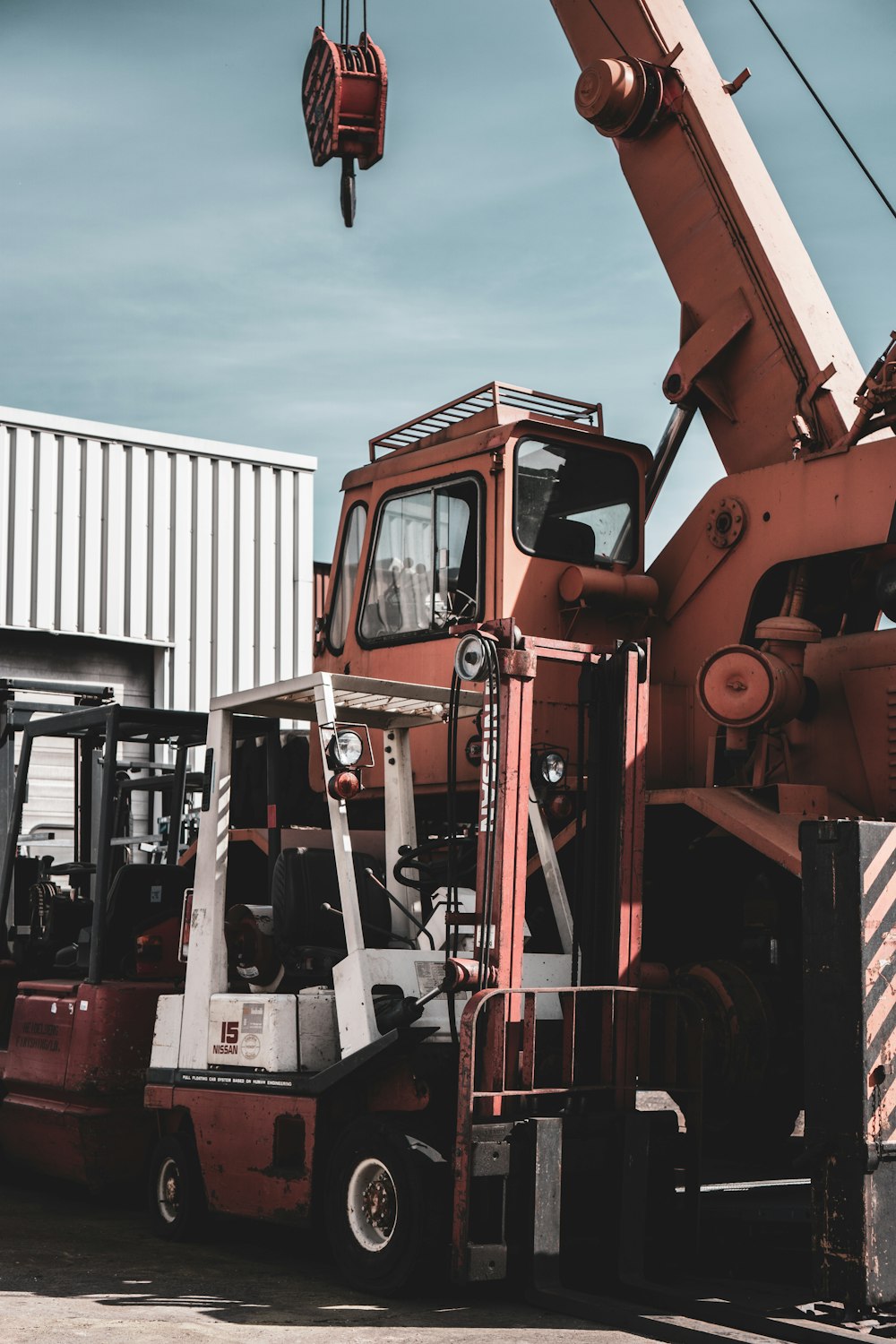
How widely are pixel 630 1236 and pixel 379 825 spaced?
12.8 ft

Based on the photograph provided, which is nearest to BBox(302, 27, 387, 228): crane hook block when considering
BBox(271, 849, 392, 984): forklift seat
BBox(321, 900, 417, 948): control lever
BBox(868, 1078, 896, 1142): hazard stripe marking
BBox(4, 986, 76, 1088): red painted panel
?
BBox(271, 849, 392, 984): forklift seat

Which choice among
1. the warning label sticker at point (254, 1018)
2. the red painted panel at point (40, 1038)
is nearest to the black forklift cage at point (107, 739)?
the red painted panel at point (40, 1038)

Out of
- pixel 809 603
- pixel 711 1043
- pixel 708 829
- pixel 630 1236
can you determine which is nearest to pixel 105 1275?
pixel 630 1236

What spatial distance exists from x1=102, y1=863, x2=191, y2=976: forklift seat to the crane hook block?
3.85 meters

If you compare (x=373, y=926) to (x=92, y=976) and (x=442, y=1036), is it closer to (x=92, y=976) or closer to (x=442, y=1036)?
(x=442, y=1036)

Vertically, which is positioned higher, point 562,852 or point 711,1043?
point 562,852

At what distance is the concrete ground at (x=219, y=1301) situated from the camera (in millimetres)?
5176

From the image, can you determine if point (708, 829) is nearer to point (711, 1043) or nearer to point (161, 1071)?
point (711, 1043)

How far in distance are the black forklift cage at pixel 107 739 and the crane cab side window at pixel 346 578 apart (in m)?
1.10

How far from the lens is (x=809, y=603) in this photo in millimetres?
7996

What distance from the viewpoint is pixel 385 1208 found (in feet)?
19.0

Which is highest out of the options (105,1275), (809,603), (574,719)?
(809,603)

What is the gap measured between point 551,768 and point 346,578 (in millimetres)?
3136

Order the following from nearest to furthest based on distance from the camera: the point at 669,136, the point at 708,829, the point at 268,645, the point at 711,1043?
the point at 711,1043 < the point at 708,829 < the point at 669,136 < the point at 268,645
